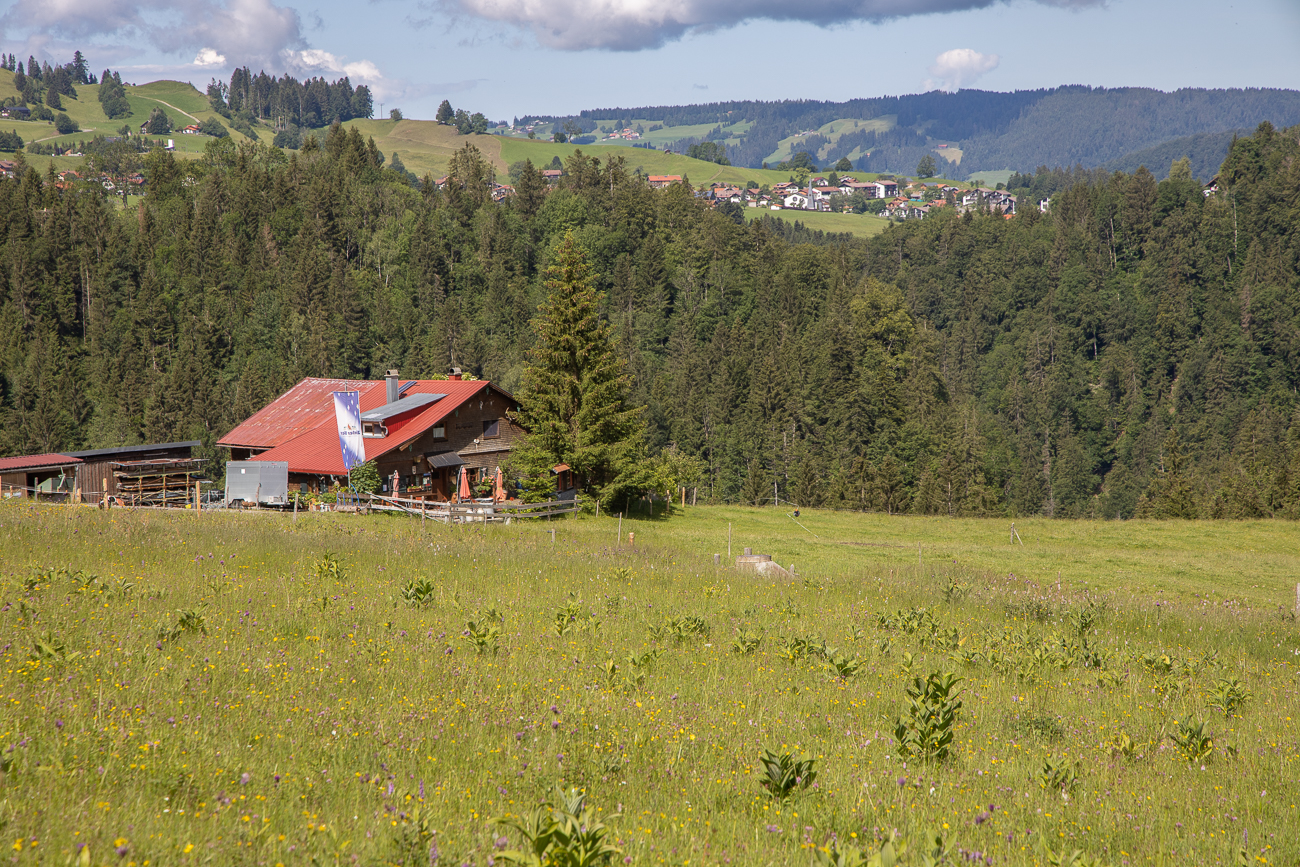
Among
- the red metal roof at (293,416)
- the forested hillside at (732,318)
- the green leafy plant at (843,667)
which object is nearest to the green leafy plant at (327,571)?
the green leafy plant at (843,667)

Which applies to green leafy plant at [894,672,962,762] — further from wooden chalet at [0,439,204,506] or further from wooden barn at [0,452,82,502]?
wooden barn at [0,452,82,502]

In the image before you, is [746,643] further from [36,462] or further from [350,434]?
[36,462]

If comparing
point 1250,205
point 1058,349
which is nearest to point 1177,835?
point 1058,349

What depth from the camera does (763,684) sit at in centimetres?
997

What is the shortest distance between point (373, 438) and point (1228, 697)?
126 ft

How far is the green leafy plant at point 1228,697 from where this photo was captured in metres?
10.0

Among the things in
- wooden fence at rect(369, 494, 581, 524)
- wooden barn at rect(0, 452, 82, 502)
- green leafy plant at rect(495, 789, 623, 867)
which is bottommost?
wooden fence at rect(369, 494, 581, 524)

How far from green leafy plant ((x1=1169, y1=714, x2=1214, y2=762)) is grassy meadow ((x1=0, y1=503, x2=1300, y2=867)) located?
22 mm

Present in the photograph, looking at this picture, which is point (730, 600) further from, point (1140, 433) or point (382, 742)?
point (1140, 433)

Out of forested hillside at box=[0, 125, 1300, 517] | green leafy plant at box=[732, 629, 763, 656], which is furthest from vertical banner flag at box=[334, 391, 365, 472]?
forested hillside at box=[0, 125, 1300, 517]

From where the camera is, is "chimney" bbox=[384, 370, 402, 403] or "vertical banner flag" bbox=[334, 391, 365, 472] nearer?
"vertical banner flag" bbox=[334, 391, 365, 472]

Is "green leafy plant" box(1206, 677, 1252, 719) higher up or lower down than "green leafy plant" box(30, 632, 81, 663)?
lower down

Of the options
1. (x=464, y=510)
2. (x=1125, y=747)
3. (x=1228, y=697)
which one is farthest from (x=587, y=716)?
(x=464, y=510)

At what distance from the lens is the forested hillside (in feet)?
327
